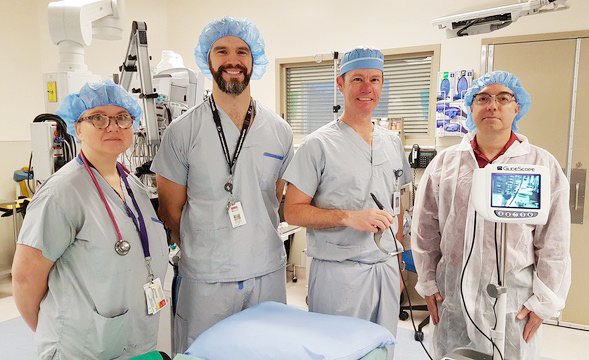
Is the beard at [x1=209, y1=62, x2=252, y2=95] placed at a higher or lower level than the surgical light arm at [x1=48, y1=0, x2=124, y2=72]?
lower

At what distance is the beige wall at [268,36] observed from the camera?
3.62m

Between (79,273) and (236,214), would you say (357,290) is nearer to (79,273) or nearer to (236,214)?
(236,214)

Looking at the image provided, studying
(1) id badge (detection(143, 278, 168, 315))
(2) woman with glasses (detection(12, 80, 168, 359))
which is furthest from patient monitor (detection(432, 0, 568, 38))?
(1) id badge (detection(143, 278, 168, 315))

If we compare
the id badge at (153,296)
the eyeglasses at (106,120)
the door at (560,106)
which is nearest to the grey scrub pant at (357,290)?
the id badge at (153,296)

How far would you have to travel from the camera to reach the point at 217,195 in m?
1.65

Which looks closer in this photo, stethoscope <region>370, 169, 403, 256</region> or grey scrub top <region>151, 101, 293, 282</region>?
stethoscope <region>370, 169, 403, 256</region>

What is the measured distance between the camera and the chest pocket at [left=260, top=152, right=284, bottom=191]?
171 cm

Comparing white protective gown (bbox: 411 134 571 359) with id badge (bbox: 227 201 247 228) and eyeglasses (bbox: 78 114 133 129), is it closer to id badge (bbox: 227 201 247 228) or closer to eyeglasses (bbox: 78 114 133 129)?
id badge (bbox: 227 201 247 228)

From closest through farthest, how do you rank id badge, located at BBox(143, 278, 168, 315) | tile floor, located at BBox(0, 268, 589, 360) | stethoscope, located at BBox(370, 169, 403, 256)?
1. id badge, located at BBox(143, 278, 168, 315)
2. stethoscope, located at BBox(370, 169, 403, 256)
3. tile floor, located at BBox(0, 268, 589, 360)

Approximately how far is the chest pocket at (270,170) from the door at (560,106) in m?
2.43

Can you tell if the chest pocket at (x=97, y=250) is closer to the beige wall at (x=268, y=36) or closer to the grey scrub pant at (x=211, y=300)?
the grey scrub pant at (x=211, y=300)

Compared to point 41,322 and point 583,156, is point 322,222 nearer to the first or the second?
point 41,322

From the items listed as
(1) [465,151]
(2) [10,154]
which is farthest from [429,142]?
(2) [10,154]

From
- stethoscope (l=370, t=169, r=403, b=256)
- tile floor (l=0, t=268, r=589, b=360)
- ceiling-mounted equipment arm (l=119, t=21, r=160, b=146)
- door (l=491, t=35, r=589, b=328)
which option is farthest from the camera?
door (l=491, t=35, r=589, b=328)
